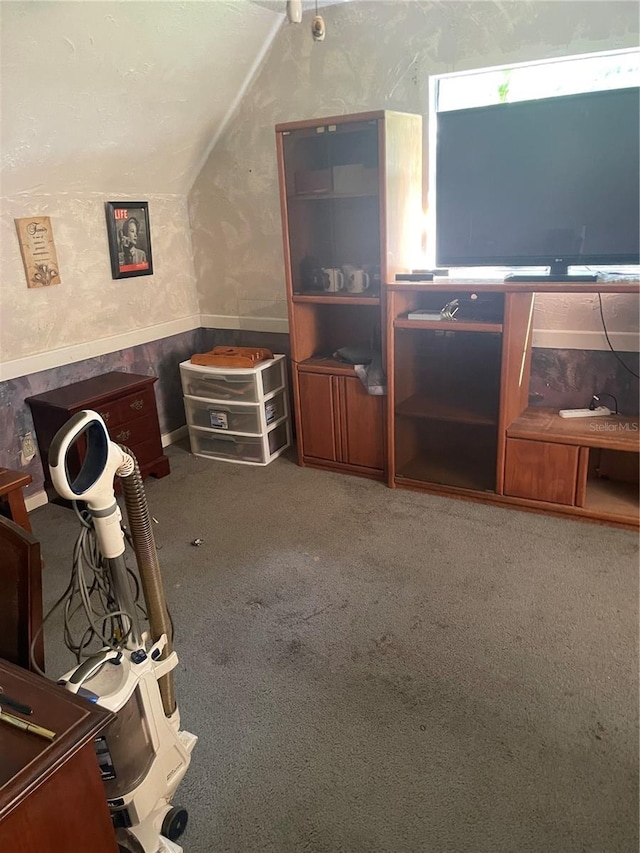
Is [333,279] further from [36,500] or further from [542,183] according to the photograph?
[36,500]

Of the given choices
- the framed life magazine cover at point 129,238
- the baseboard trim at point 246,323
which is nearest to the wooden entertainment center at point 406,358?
the baseboard trim at point 246,323

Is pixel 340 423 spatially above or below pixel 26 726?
below

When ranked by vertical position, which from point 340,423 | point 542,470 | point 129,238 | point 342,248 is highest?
point 129,238

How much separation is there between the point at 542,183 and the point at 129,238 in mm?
2370

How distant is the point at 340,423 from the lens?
362 cm

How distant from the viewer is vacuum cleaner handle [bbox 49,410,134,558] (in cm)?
129

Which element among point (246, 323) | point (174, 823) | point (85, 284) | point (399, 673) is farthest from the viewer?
point (246, 323)

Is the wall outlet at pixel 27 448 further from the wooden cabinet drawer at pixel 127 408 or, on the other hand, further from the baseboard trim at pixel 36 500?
the wooden cabinet drawer at pixel 127 408

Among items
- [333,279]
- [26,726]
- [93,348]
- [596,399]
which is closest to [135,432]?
[93,348]

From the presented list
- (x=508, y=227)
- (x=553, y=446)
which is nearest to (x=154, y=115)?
(x=508, y=227)

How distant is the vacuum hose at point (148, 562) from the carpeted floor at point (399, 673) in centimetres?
41

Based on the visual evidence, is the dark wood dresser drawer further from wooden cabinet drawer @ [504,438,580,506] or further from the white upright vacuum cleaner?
wooden cabinet drawer @ [504,438,580,506]

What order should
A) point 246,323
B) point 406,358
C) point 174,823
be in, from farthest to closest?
1. point 246,323
2. point 406,358
3. point 174,823

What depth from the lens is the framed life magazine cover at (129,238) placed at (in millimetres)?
3686
